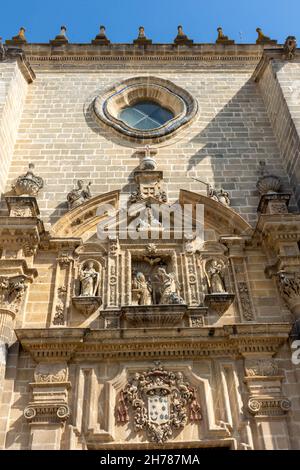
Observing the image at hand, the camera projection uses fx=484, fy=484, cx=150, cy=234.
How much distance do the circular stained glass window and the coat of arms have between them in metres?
6.59

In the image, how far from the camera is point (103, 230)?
8992 mm

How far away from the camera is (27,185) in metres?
9.23

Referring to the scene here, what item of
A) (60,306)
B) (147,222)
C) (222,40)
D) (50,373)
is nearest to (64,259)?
(60,306)

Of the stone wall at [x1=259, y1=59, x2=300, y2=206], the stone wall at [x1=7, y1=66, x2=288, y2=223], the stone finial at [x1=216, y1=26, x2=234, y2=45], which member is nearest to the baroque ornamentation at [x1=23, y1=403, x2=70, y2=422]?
the stone wall at [x1=7, y1=66, x2=288, y2=223]

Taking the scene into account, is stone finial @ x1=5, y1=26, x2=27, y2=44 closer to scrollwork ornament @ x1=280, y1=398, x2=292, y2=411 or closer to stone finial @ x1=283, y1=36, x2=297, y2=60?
stone finial @ x1=283, y1=36, x2=297, y2=60

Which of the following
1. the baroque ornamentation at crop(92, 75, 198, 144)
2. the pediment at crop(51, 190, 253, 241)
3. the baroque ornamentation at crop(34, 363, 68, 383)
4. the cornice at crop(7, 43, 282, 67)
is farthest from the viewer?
the cornice at crop(7, 43, 282, 67)

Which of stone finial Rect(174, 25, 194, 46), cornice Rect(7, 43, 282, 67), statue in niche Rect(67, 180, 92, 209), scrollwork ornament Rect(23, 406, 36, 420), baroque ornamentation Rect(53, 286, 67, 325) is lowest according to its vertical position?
scrollwork ornament Rect(23, 406, 36, 420)

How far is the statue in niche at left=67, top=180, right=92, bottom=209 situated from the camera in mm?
9227

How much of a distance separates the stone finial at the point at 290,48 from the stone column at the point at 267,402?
26.0 feet

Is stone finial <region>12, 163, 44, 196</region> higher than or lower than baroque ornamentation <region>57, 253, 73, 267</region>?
higher

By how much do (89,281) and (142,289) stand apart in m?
0.88

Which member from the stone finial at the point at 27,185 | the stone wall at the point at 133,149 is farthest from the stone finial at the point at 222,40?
the stone finial at the point at 27,185

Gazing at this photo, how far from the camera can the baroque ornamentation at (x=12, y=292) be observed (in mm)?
7430

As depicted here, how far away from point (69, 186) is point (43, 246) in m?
1.71
